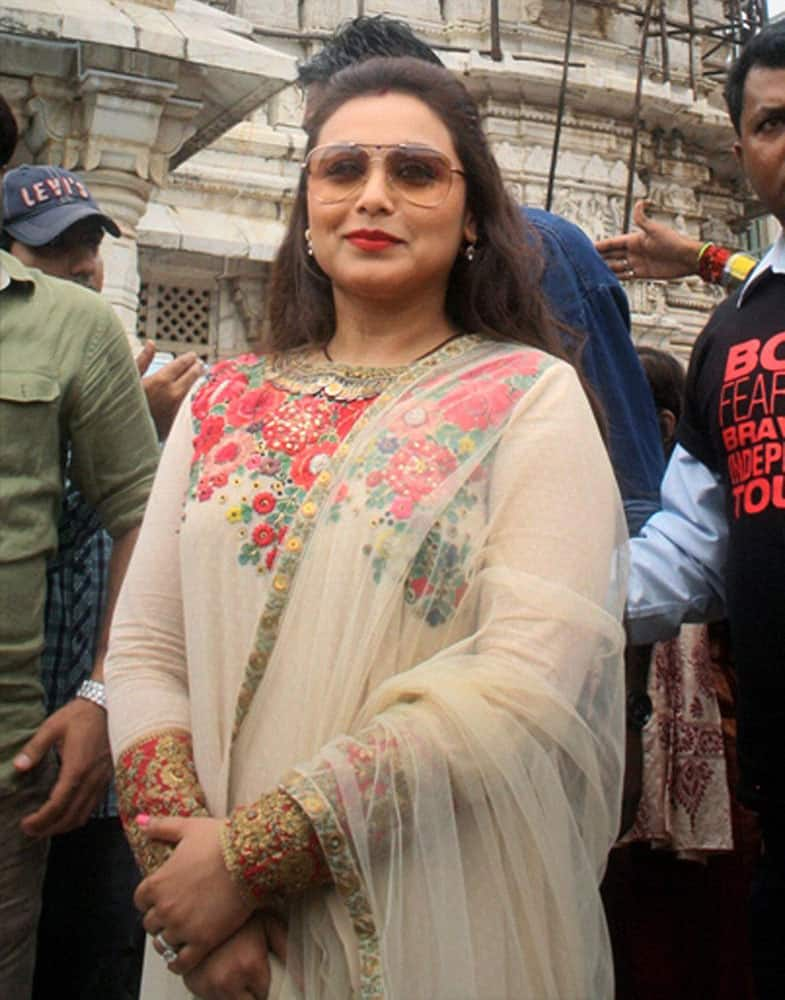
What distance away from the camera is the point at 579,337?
174 centimetres

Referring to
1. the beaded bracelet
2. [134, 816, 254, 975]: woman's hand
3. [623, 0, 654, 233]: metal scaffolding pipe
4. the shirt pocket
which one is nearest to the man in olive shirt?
the shirt pocket

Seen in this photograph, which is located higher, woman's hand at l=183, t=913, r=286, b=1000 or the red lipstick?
the red lipstick

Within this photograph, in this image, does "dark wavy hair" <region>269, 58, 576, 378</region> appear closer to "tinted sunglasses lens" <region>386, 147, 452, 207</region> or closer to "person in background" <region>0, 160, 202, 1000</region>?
"tinted sunglasses lens" <region>386, 147, 452, 207</region>

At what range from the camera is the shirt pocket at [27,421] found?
171 centimetres

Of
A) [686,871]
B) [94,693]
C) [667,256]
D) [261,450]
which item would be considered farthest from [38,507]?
[686,871]

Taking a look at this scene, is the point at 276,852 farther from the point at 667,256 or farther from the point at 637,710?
the point at 667,256

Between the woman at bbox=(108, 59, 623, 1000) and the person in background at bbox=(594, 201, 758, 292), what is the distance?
3.40 feet

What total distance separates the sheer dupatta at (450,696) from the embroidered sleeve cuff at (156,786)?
0.02m

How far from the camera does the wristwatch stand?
209 cm

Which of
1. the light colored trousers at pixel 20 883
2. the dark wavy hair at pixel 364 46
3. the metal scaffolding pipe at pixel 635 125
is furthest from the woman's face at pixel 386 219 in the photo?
the metal scaffolding pipe at pixel 635 125

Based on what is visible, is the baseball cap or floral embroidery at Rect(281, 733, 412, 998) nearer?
floral embroidery at Rect(281, 733, 412, 998)

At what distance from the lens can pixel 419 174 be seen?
57.8 inches

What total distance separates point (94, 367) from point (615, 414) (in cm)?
82

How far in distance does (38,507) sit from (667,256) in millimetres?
1460
